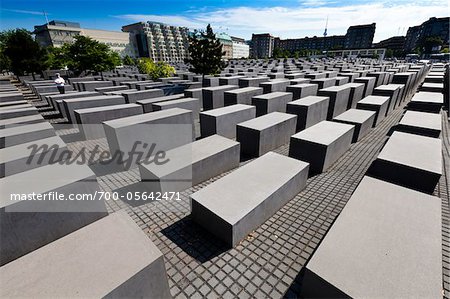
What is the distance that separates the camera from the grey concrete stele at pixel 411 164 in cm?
605

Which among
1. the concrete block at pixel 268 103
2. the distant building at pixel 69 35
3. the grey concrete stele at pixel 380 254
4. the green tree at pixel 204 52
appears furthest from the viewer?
the distant building at pixel 69 35

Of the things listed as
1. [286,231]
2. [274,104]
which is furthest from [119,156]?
[274,104]

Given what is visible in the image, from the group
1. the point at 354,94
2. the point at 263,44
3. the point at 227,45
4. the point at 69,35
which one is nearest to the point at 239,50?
the point at 263,44

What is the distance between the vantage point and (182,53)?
13625 cm

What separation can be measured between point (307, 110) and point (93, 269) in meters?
11.5

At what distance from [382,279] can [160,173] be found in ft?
18.3

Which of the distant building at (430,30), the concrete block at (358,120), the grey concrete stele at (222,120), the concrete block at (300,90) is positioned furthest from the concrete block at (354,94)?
the distant building at (430,30)

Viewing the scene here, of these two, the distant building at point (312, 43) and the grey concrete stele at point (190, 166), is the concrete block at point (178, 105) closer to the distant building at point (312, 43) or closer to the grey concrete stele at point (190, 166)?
the grey concrete stele at point (190, 166)

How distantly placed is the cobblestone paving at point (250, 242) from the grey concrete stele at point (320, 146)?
1.86 feet

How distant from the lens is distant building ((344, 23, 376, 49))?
465 feet

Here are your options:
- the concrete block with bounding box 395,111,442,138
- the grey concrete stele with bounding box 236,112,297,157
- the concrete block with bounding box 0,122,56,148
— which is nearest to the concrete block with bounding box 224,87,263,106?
the grey concrete stele with bounding box 236,112,297,157

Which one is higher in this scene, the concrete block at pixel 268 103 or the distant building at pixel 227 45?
the distant building at pixel 227 45

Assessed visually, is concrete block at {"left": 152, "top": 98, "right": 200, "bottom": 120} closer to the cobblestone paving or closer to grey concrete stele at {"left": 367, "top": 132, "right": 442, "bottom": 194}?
the cobblestone paving

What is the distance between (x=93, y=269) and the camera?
308cm
